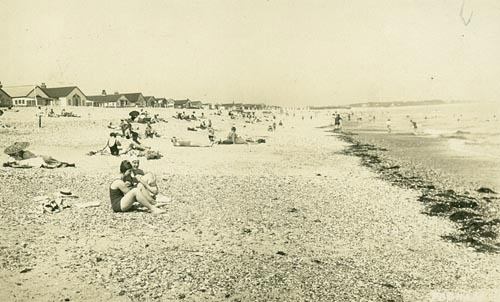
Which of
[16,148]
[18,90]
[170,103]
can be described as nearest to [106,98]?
[18,90]

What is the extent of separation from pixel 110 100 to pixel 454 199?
72.6m

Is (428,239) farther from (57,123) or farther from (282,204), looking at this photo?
(57,123)

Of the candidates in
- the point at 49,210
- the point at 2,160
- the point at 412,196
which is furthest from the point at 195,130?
the point at 49,210

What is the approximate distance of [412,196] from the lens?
42.2 ft

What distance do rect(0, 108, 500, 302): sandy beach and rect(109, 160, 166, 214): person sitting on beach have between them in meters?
0.23

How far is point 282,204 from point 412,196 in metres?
4.54

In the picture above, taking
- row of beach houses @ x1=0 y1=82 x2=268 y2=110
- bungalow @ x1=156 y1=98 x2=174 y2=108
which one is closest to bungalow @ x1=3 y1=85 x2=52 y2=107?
row of beach houses @ x1=0 y1=82 x2=268 y2=110

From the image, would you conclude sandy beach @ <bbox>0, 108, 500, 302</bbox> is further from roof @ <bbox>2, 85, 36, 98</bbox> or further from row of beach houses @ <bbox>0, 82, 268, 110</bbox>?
roof @ <bbox>2, 85, 36, 98</bbox>

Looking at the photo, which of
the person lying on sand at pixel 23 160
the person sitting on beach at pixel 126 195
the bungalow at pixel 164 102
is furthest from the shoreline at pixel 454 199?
the bungalow at pixel 164 102

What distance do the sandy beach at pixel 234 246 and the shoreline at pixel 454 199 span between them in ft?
Answer: 1.26

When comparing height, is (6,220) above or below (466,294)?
above

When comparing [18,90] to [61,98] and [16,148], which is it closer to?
[61,98]

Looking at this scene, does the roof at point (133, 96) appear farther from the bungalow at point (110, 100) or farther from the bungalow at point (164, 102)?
the bungalow at point (164, 102)

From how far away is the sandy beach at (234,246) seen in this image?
20.1ft
